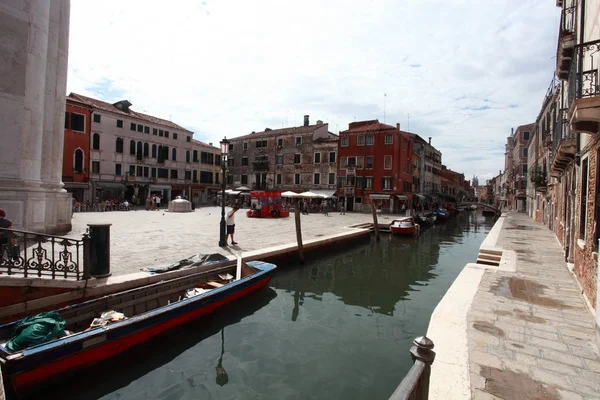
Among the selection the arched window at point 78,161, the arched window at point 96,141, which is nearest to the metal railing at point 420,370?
the arched window at point 78,161

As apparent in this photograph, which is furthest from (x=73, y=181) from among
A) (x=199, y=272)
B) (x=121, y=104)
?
(x=199, y=272)

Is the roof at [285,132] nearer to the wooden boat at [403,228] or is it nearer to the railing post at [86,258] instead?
the wooden boat at [403,228]

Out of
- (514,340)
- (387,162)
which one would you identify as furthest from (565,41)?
(387,162)

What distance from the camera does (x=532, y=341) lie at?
188 inches

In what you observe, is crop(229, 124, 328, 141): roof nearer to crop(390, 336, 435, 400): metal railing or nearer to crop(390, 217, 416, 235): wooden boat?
crop(390, 217, 416, 235): wooden boat

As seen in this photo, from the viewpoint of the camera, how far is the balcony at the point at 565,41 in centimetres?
1023

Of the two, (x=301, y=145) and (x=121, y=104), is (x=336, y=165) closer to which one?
(x=301, y=145)

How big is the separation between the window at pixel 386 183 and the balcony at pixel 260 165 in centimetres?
1677

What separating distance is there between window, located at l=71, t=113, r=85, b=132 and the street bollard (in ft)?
98.2

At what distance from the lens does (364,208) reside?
129 feet

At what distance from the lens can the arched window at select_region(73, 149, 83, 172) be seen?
3106cm

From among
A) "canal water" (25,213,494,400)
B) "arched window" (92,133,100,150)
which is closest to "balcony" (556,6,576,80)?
"canal water" (25,213,494,400)

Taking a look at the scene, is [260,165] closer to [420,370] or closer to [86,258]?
[86,258]

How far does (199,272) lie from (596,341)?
8064 mm
